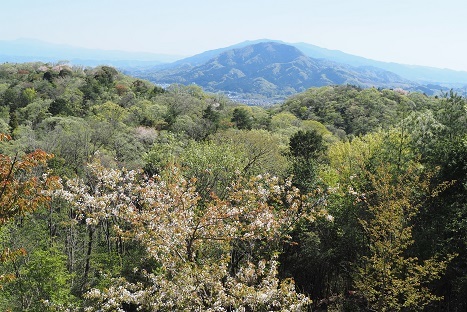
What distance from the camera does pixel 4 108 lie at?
5725 cm

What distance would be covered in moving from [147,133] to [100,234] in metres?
18.8

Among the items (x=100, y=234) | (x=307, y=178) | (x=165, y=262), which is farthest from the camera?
(x=100, y=234)

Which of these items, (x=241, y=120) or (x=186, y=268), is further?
(x=241, y=120)

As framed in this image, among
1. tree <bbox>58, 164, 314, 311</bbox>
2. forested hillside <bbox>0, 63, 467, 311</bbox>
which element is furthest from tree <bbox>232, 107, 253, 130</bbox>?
tree <bbox>58, 164, 314, 311</bbox>

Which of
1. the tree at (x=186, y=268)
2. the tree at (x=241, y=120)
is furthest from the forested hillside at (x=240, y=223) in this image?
the tree at (x=241, y=120)

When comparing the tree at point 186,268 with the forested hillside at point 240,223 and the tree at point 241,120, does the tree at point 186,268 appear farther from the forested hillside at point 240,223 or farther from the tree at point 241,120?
the tree at point 241,120

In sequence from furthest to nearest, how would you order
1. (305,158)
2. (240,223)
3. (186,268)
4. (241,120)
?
(241,120) < (305,158) < (240,223) < (186,268)

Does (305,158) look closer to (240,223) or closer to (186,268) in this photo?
(240,223)

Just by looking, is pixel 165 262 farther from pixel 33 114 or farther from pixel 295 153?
pixel 33 114

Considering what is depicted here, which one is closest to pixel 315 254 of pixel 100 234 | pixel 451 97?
pixel 451 97

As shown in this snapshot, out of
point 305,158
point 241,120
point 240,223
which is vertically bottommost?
point 241,120

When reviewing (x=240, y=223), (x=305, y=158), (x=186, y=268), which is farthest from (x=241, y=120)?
(x=186, y=268)

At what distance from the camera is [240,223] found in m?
12.5

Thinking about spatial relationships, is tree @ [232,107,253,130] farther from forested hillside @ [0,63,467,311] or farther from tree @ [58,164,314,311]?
tree @ [58,164,314,311]
